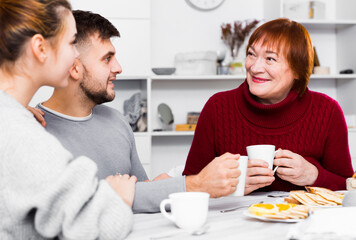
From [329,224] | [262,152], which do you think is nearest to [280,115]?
[262,152]

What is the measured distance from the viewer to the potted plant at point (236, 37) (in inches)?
130

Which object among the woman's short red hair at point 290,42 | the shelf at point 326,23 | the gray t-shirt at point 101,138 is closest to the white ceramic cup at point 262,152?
the gray t-shirt at point 101,138

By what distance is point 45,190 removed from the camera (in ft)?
2.42

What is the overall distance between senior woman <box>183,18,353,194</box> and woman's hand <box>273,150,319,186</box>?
14cm

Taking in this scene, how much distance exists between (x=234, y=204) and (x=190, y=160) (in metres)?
0.61

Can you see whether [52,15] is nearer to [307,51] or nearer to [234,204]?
[234,204]

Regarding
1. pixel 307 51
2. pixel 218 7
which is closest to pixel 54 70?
pixel 307 51

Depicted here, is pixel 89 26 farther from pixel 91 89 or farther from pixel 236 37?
pixel 236 37

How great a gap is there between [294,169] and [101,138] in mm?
698

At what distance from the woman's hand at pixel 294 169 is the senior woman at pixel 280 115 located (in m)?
0.14

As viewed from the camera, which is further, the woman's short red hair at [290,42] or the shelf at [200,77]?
the shelf at [200,77]

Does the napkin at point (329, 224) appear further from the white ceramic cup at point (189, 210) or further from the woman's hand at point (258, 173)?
the woman's hand at point (258, 173)

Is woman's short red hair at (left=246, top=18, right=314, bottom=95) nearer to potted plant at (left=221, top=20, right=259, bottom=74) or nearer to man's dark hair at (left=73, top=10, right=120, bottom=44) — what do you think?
man's dark hair at (left=73, top=10, right=120, bottom=44)

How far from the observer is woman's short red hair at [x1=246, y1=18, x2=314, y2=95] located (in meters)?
1.68
